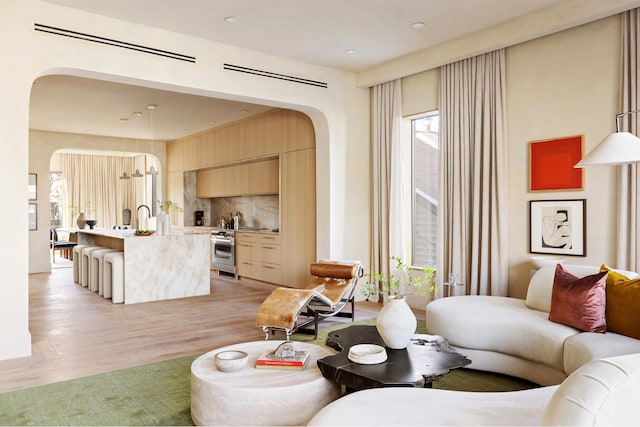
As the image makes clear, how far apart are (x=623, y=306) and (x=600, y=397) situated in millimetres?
2066

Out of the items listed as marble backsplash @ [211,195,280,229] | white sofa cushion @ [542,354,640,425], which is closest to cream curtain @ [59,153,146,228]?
marble backsplash @ [211,195,280,229]

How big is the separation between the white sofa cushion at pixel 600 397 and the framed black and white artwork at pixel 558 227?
10.8 ft

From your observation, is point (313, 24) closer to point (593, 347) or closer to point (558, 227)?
point (558, 227)

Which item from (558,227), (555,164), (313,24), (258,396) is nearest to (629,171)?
(555,164)

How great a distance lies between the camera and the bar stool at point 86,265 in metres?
7.43

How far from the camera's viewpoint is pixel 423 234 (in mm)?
6016

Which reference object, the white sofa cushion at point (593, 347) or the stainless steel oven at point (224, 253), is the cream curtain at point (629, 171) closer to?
the white sofa cushion at point (593, 347)

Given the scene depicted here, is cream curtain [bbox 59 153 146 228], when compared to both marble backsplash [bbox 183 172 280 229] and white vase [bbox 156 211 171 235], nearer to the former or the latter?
marble backsplash [bbox 183 172 280 229]

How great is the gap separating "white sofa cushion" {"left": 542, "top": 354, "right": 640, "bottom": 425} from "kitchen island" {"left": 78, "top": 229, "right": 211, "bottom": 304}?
19.2ft

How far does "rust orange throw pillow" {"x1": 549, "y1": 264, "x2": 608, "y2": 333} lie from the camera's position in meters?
3.07

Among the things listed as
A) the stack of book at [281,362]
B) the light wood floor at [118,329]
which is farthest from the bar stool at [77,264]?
the stack of book at [281,362]

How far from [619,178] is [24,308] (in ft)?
16.9

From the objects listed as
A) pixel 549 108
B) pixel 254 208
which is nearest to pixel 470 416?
pixel 549 108

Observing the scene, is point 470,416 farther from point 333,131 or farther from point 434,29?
point 333,131
